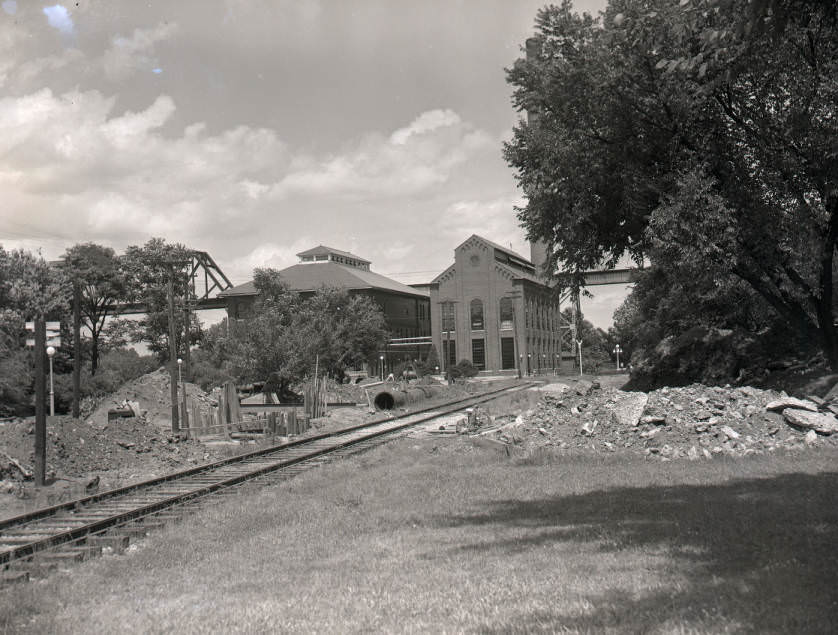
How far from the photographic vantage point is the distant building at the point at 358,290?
306 feet

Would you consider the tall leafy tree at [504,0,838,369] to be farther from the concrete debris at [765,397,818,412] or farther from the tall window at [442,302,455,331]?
the tall window at [442,302,455,331]

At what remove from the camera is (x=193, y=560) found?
30.1ft

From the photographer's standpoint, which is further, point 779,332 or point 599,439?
point 779,332

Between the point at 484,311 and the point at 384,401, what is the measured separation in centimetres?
5324

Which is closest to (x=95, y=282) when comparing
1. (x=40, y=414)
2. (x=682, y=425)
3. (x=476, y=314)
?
(x=476, y=314)

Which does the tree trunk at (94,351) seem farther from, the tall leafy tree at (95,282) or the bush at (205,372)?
the bush at (205,372)

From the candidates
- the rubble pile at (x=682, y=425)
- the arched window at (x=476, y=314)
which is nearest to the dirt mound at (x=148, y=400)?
the rubble pile at (x=682, y=425)

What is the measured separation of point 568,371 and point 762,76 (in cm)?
7739

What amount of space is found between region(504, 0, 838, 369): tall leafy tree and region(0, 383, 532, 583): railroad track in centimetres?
1011

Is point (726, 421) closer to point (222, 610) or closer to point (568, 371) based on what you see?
point (222, 610)

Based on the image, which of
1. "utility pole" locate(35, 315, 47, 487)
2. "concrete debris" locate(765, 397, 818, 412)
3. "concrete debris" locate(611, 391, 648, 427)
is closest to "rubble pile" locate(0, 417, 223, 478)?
"utility pole" locate(35, 315, 47, 487)

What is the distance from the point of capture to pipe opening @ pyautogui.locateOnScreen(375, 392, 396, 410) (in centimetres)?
4119

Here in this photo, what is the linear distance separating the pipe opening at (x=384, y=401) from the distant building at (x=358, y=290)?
141 feet

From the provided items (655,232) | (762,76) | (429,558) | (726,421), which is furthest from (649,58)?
(429,558)
